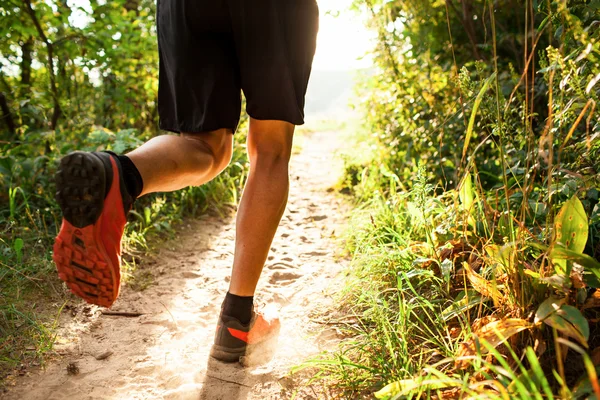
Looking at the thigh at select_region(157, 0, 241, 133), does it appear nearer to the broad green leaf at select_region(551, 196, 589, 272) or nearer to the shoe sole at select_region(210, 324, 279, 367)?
the shoe sole at select_region(210, 324, 279, 367)

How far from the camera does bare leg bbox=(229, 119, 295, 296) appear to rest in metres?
1.58

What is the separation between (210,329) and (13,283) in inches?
32.3

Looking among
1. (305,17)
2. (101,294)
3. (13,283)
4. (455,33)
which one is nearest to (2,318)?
(13,283)

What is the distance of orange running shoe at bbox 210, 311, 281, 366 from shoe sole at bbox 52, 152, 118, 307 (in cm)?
42

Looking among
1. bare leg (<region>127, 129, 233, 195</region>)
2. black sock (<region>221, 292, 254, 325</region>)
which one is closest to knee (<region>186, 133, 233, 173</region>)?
bare leg (<region>127, 129, 233, 195</region>)

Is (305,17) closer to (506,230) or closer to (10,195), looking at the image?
(506,230)

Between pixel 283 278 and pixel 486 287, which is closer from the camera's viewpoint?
pixel 486 287

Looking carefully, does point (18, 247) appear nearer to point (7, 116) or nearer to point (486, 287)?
point (7, 116)

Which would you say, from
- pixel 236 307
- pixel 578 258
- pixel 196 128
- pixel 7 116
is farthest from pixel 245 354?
pixel 7 116

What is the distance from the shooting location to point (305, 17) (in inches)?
60.3

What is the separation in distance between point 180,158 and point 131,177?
0.18 meters

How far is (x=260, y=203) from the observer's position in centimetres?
158

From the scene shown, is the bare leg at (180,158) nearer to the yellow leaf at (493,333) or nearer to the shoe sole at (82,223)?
the shoe sole at (82,223)

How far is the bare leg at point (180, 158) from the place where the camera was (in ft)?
4.66
